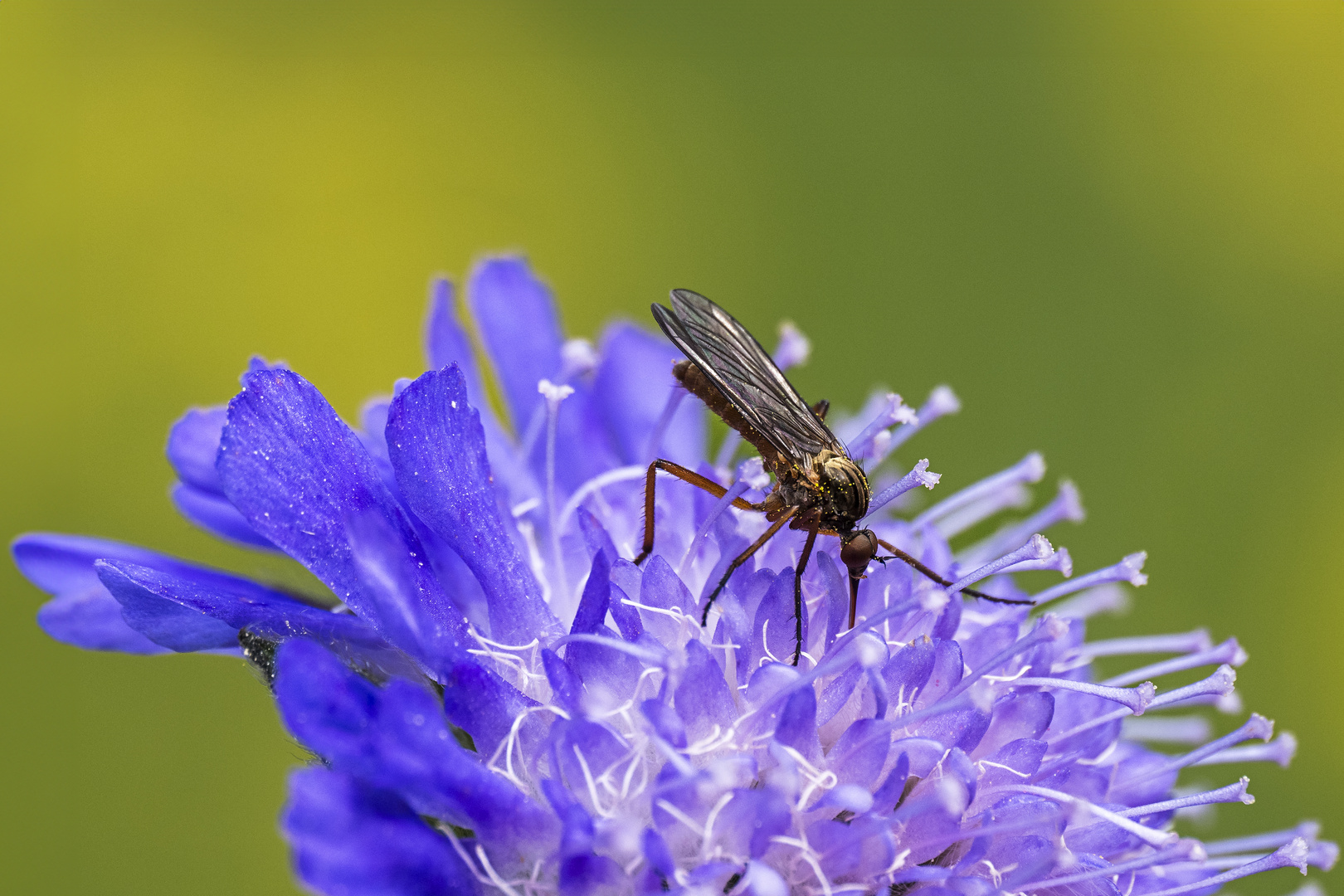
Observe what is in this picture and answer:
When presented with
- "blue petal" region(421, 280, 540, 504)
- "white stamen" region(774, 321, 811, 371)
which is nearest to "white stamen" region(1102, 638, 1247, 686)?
"white stamen" region(774, 321, 811, 371)

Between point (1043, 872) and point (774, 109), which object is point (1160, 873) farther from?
point (774, 109)

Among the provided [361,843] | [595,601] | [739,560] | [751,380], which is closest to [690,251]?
[751,380]

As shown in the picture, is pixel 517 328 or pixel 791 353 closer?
pixel 791 353

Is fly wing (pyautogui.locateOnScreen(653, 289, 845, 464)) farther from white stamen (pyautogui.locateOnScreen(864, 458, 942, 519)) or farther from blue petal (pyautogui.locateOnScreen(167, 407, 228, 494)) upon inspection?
blue petal (pyautogui.locateOnScreen(167, 407, 228, 494))

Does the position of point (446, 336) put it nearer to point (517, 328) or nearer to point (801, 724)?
point (517, 328)

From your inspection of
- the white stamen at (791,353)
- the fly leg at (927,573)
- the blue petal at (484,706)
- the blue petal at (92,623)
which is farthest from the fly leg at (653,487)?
the blue petal at (92,623)
